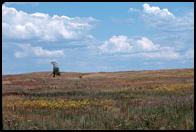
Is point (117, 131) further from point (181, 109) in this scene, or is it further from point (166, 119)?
point (181, 109)

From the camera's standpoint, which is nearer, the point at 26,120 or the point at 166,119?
the point at 166,119

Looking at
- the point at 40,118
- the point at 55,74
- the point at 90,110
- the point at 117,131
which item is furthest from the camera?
the point at 55,74

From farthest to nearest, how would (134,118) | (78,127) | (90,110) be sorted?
(90,110) < (134,118) < (78,127)

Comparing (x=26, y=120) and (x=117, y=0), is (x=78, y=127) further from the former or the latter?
(x=117, y=0)

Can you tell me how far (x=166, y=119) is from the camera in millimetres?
16297

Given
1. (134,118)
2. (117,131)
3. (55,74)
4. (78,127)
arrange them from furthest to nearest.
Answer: (55,74) → (134,118) → (78,127) → (117,131)

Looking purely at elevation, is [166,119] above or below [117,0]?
below

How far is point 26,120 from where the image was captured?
1789cm

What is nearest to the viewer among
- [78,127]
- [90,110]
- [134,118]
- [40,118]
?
[78,127]

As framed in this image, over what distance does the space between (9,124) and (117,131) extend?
13.2 feet

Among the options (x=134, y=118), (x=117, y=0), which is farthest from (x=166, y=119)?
(x=117, y=0)

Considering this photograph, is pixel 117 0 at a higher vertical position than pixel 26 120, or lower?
higher

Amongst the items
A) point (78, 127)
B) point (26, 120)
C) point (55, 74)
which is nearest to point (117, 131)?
point (78, 127)

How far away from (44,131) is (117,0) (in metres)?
5.51
